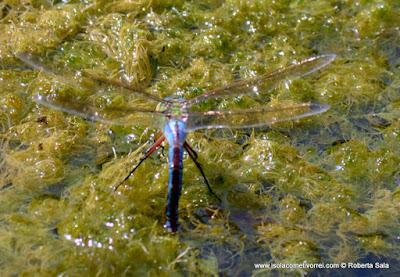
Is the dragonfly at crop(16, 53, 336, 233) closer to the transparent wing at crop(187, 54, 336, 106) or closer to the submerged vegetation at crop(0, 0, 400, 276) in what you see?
the transparent wing at crop(187, 54, 336, 106)

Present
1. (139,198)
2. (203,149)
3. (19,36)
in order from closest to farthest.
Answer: (139,198) → (203,149) → (19,36)

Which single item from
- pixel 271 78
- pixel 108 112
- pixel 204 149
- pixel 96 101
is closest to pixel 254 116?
pixel 204 149

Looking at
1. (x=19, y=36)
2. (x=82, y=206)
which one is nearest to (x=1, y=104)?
(x=19, y=36)

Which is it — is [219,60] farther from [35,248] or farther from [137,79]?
[35,248]

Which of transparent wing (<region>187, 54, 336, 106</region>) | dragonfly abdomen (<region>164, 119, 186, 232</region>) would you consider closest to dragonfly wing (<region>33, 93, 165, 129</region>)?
dragonfly abdomen (<region>164, 119, 186, 232</region>)

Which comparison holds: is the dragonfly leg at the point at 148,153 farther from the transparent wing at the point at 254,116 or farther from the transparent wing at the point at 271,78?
the transparent wing at the point at 271,78

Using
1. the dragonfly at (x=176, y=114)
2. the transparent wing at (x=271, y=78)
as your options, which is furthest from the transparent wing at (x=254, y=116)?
the transparent wing at (x=271, y=78)
